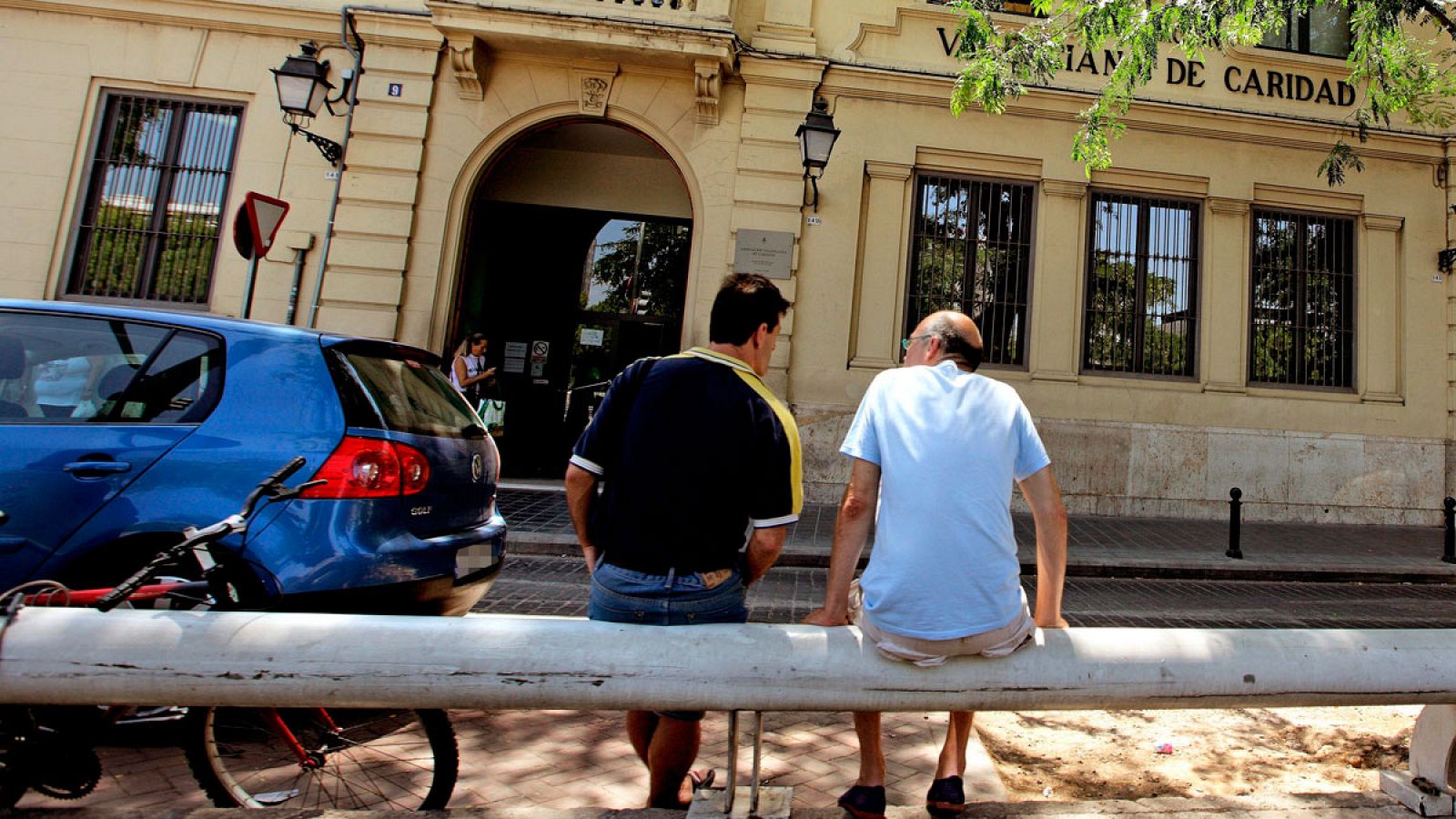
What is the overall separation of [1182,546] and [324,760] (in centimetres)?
875

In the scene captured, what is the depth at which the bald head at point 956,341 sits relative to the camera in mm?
2324

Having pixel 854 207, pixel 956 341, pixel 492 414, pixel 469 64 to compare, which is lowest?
pixel 956 341

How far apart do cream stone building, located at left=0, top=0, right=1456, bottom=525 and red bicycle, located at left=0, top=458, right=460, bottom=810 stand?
788 centimetres

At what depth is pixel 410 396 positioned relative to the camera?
351 centimetres

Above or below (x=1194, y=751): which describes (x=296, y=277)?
above

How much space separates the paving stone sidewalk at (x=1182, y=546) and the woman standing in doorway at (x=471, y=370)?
133 cm

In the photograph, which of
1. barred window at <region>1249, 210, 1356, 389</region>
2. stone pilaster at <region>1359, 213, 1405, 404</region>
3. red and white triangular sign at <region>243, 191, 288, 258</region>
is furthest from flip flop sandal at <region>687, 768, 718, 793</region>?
stone pilaster at <region>1359, 213, 1405, 404</region>

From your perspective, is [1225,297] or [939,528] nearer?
[939,528]

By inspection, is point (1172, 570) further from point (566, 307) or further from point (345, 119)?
point (345, 119)

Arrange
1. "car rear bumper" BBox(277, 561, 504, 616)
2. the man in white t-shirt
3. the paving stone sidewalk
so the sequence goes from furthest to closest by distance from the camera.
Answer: the paving stone sidewalk < "car rear bumper" BBox(277, 561, 504, 616) < the man in white t-shirt

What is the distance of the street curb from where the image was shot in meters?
6.95

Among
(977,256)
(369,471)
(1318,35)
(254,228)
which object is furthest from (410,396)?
(1318,35)

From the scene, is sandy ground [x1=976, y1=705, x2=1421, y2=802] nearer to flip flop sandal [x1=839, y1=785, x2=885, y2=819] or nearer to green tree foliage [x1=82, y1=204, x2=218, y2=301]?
flip flop sandal [x1=839, y1=785, x2=885, y2=819]

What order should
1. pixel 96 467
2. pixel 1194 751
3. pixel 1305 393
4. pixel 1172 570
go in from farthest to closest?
pixel 1305 393 → pixel 1172 570 → pixel 1194 751 → pixel 96 467
